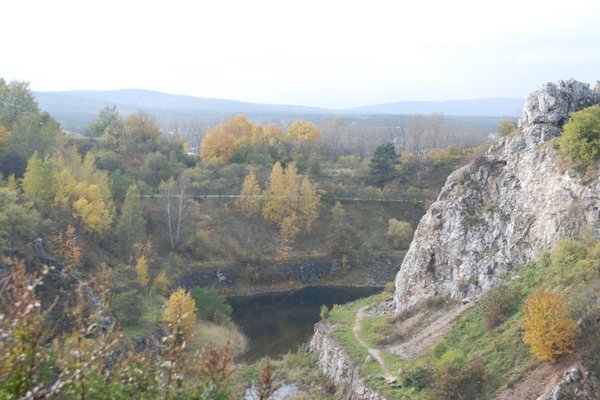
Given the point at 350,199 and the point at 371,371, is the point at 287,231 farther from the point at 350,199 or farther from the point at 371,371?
the point at 371,371

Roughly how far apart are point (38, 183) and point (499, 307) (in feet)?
97.0

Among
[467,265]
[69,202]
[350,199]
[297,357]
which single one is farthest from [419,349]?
[350,199]

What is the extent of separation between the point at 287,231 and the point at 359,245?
671 centimetres

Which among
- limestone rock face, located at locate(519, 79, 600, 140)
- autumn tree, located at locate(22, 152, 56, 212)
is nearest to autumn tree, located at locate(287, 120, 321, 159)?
autumn tree, located at locate(22, 152, 56, 212)

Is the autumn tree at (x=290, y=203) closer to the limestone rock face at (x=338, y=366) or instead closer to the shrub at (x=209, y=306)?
the shrub at (x=209, y=306)

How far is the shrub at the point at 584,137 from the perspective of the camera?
24.5m

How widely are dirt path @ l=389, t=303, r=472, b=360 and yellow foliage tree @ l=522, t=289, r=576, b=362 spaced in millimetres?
6027

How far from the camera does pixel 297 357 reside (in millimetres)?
30578

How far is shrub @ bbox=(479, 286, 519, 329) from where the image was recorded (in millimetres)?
22625

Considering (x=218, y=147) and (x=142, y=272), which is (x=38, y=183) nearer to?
(x=142, y=272)

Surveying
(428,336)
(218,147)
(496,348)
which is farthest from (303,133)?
(496,348)

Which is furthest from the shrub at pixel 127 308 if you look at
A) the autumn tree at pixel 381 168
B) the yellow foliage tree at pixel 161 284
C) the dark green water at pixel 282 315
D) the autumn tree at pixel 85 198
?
the autumn tree at pixel 381 168

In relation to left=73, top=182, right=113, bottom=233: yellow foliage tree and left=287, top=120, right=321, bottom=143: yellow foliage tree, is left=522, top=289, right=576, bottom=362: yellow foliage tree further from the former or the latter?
left=287, top=120, right=321, bottom=143: yellow foliage tree

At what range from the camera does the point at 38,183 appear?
37906 mm
